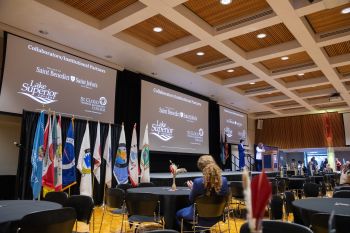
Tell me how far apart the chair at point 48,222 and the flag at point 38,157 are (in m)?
3.10

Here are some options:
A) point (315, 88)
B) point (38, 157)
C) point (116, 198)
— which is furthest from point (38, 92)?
point (315, 88)

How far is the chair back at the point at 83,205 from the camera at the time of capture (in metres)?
3.29

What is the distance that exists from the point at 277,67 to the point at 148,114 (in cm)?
440

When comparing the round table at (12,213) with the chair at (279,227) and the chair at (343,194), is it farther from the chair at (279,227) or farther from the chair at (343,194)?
the chair at (343,194)

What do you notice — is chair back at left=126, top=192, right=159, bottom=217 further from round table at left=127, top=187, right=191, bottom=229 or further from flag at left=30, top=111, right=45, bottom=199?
flag at left=30, top=111, right=45, bottom=199

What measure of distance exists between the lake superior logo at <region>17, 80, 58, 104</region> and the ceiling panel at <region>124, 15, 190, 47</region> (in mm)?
2215

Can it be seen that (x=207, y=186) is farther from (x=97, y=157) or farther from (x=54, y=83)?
(x=54, y=83)

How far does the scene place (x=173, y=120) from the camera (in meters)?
9.55

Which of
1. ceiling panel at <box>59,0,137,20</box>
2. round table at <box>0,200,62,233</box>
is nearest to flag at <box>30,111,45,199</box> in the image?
ceiling panel at <box>59,0,137,20</box>

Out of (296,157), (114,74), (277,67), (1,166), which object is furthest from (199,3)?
(296,157)

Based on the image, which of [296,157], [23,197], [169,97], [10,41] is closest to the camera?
[23,197]

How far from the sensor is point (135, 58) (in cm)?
783

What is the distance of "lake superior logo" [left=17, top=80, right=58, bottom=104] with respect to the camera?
19.3ft

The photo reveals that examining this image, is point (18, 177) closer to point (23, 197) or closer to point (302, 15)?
point (23, 197)
